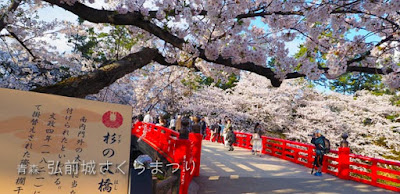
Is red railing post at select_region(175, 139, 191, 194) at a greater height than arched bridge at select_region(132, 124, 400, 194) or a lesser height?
greater

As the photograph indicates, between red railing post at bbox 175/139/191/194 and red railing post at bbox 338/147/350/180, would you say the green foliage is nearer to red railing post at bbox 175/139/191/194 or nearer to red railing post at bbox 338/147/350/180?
red railing post at bbox 338/147/350/180

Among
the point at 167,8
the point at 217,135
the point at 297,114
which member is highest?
the point at 167,8

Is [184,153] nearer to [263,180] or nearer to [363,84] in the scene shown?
[263,180]

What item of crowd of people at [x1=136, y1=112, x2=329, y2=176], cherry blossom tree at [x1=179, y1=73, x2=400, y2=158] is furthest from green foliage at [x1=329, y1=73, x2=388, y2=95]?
crowd of people at [x1=136, y1=112, x2=329, y2=176]

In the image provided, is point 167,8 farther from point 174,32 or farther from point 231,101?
point 231,101

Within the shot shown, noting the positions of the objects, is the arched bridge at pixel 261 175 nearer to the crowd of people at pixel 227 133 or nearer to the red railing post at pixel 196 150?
the red railing post at pixel 196 150

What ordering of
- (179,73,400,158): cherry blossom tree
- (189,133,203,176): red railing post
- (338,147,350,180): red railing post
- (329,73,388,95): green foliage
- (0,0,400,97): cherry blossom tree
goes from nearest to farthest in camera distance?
(0,0,400,97): cherry blossom tree < (189,133,203,176): red railing post < (338,147,350,180): red railing post < (179,73,400,158): cherry blossom tree < (329,73,388,95): green foliage

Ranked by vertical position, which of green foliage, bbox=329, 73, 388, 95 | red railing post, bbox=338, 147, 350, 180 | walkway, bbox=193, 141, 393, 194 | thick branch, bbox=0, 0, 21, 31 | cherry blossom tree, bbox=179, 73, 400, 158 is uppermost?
green foliage, bbox=329, 73, 388, 95

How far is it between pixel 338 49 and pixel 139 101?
15.1 metres

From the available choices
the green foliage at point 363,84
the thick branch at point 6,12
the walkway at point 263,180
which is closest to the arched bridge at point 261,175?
the walkway at point 263,180

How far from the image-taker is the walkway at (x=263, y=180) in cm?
660

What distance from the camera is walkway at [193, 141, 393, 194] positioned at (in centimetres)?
660

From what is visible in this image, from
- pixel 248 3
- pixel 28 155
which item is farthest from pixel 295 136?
pixel 28 155

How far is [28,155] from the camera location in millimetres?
2357
